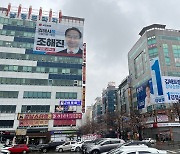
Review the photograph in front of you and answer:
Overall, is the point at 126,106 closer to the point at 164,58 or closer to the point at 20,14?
the point at 164,58

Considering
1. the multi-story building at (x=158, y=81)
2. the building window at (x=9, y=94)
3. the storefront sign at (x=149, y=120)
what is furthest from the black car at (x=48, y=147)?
the storefront sign at (x=149, y=120)

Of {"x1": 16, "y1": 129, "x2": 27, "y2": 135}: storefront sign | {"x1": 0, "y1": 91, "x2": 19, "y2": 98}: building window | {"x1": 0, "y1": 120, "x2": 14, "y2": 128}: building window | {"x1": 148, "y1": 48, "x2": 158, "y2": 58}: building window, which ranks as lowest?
{"x1": 16, "y1": 129, "x2": 27, "y2": 135}: storefront sign

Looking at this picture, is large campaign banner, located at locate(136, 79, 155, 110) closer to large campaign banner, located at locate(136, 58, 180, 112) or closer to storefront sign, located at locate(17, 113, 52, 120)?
large campaign banner, located at locate(136, 58, 180, 112)

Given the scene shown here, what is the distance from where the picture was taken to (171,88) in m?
64.2

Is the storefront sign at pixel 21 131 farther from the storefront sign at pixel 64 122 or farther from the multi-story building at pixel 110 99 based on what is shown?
the multi-story building at pixel 110 99

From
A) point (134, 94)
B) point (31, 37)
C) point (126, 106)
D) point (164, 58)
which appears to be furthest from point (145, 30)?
point (31, 37)

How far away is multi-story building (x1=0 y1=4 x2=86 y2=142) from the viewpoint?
53469 mm

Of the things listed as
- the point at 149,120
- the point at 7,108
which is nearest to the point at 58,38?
the point at 7,108

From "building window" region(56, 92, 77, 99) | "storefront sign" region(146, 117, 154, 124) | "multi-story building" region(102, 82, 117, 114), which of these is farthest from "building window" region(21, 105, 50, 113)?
"multi-story building" region(102, 82, 117, 114)

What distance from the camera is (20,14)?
63875 millimetres

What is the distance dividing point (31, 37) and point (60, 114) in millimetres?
26751

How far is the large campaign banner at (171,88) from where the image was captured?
6266 centimetres

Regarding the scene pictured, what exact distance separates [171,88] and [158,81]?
188 inches

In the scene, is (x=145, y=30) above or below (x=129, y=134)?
above
